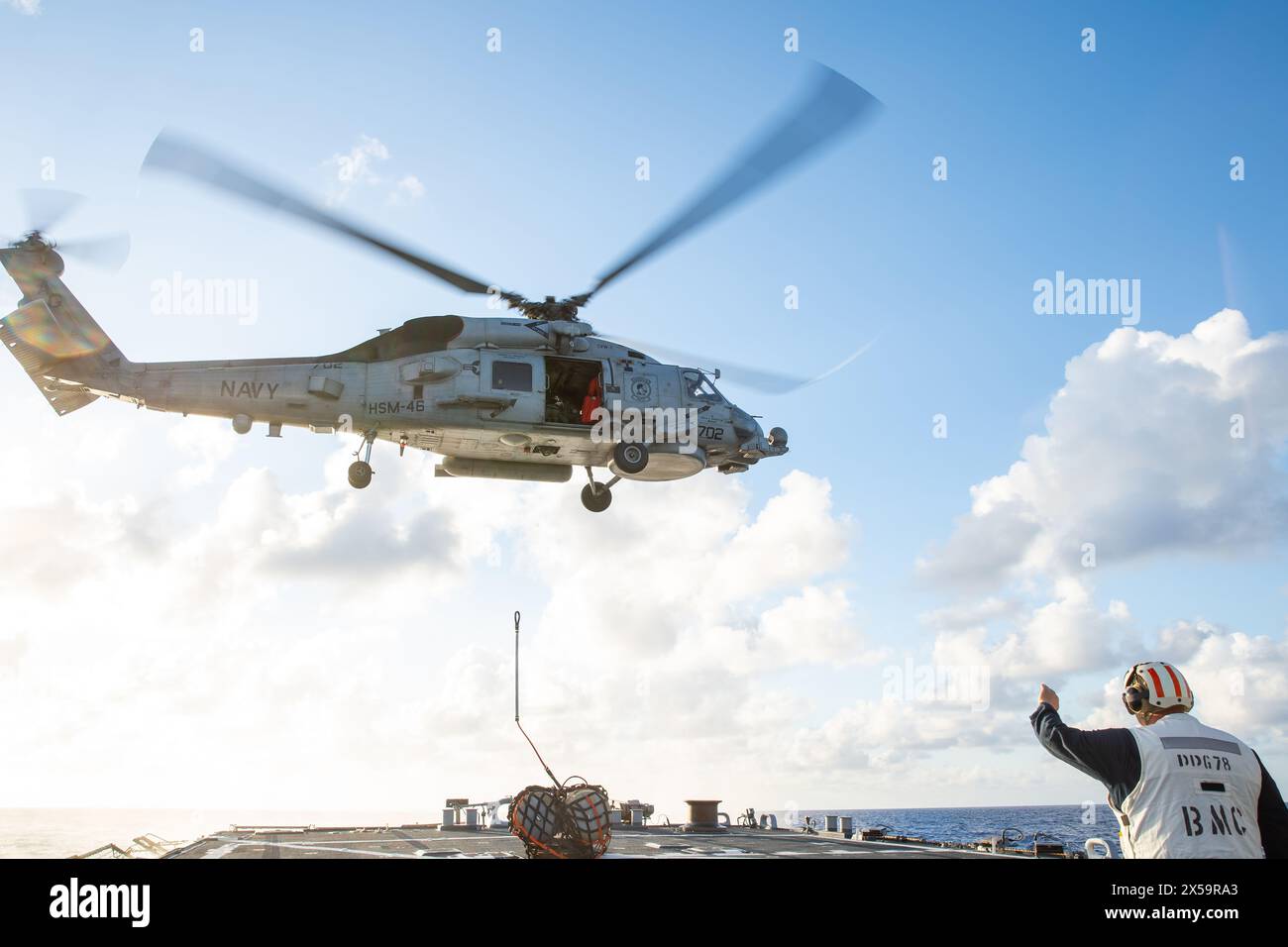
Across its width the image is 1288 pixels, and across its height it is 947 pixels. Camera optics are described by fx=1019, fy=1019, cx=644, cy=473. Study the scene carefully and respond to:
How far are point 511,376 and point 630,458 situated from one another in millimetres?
2877

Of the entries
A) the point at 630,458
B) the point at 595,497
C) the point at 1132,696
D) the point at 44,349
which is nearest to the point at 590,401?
the point at 630,458

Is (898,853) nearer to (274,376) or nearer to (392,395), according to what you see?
(392,395)

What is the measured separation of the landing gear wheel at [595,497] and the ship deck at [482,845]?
6.75m

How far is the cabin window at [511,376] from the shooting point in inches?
769

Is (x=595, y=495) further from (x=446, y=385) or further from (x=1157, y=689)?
(x=1157, y=689)

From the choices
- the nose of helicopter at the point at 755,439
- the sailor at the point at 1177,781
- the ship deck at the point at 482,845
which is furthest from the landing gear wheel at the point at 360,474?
the sailor at the point at 1177,781

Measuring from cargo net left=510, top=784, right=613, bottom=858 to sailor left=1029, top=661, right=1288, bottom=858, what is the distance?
24.7 ft

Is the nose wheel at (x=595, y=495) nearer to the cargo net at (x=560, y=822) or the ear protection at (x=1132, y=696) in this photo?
the cargo net at (x=560, y=822)

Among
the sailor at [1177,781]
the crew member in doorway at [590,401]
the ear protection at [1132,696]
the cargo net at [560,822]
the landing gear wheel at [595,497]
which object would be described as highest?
the crew member in doorway at [590,401]

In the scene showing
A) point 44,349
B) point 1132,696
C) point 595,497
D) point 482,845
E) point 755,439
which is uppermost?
point 44,349

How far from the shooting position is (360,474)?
1920 centimetres

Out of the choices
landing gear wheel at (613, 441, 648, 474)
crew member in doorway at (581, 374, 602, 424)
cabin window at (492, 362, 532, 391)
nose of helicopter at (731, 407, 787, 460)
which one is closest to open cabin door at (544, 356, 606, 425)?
crew member in doorway at (581, 374, 602, 424)
